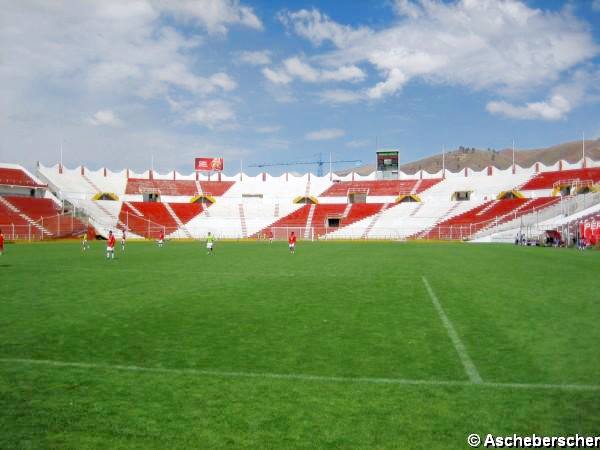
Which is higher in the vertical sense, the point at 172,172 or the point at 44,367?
the point at 172,172

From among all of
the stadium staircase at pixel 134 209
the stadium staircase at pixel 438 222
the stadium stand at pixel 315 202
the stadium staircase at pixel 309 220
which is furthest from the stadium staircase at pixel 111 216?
the stadium staircase at pixel 438 222

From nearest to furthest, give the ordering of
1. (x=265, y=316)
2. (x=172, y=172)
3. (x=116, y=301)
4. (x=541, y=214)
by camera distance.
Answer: (x=265, y=316), (x=116, y=301), (x=541, y=214), (x=172, y=172)

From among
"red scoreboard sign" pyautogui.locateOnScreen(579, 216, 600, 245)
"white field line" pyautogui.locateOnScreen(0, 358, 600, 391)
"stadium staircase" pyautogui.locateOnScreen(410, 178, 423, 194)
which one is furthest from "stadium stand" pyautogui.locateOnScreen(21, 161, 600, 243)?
"white field line" pyautogui.locateOnScreen(0, 358, 600, 391)

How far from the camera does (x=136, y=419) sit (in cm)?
430

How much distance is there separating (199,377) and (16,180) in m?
70.4

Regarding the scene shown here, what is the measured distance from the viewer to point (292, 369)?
19.1 feet

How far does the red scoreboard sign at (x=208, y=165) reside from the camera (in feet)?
289

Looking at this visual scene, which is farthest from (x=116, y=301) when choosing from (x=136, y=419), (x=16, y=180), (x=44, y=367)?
(x=16, y=180)

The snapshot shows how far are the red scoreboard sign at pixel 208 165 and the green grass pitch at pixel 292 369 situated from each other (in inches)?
3064

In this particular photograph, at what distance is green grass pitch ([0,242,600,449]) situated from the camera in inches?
162

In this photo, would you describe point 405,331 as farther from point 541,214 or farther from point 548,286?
point 541,214

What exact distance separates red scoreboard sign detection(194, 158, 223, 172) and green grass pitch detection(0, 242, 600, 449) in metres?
77.8

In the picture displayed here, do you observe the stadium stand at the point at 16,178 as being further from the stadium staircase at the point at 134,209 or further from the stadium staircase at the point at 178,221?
the stadium staircase at the point at 178,221

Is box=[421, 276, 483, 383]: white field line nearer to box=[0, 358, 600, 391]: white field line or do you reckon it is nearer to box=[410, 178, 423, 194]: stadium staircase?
box=[0, 358, 600, 391]: white field line
